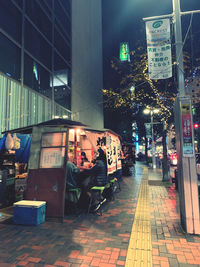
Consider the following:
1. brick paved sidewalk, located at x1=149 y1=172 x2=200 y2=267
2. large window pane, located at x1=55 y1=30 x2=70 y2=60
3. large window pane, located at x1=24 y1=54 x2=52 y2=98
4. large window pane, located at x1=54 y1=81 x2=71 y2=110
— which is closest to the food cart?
brick paved sidewalk, located at x1=149 y1=172 x2=200 y2=267

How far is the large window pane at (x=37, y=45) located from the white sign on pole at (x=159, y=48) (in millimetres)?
8399

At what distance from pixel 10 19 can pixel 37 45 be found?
2724 millimetres

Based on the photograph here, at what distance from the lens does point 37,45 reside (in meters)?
12.9

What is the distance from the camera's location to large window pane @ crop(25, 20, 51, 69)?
1188cm

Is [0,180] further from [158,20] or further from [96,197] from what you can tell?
[158,20]

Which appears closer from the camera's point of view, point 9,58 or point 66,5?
point 9,58

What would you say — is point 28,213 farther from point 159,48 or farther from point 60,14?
point 60,14

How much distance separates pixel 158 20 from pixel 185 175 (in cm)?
488

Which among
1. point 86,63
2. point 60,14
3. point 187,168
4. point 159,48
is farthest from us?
point 86,63

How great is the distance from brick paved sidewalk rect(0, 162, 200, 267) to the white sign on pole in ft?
15.0

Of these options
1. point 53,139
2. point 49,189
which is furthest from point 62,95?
point 49,189

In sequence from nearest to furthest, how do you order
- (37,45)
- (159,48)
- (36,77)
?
(159,48), (36,77), (37,45)

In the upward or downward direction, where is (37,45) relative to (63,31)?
downward

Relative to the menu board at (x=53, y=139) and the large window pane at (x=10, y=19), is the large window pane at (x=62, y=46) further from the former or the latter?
the menu board at (x=53, y=139)
